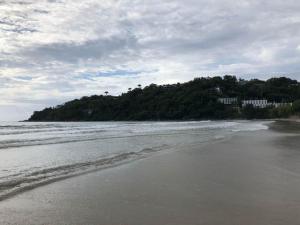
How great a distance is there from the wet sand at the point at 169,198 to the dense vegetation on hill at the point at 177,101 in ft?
486

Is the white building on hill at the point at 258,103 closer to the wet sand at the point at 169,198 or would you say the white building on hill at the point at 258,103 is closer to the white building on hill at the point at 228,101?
the white building on hill at the point at 228,101

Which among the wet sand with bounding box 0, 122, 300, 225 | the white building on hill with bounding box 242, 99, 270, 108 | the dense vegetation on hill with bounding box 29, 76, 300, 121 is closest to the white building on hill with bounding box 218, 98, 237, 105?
the dense vegetation on hill with bounding box 29, 76, 300, 121

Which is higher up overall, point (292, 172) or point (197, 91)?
point (197, 91)

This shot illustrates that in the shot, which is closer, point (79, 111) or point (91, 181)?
point (91, 181)

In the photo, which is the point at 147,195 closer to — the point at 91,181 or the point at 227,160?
the point at 91,181

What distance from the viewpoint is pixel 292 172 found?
11164 mm

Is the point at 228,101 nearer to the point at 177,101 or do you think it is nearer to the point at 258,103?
the point at 258,103

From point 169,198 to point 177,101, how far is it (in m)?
171

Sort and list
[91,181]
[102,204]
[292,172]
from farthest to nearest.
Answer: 1. [292,172]
2. [91,181]
3. [102,204]

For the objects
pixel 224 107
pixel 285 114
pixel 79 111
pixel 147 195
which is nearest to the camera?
pixel 147 195

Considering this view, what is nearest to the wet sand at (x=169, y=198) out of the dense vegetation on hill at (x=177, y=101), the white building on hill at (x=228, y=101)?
the dense vegetation on hill at (x=177, y=101)

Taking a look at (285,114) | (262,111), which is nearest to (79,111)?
(262,111)

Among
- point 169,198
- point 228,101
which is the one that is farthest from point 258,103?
point 169,198

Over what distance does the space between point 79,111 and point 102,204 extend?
173m
